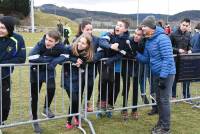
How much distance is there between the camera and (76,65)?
711 cm

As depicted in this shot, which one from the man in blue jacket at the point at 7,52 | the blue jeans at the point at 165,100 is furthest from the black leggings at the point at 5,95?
the blue jeans at the point at 165,100

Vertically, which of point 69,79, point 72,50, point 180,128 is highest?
point 72,50

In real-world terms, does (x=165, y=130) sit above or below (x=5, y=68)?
below

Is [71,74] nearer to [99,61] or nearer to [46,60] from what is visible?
[46,60]

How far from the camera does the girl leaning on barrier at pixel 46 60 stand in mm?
6836

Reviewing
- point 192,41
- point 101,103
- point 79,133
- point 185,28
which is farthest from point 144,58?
point 192,41

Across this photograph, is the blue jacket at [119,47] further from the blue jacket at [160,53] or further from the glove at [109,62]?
the blue jacket at [160,53]

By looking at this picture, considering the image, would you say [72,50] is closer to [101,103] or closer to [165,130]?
[101,103]

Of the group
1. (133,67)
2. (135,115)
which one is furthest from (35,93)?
(135,115)

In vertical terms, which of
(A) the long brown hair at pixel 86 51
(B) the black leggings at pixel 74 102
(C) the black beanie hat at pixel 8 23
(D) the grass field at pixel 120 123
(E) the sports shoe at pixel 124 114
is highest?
(C) the black beanie hat at pixel 8 23

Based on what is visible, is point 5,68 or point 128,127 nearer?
point 5,68

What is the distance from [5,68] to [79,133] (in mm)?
1708

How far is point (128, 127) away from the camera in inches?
305

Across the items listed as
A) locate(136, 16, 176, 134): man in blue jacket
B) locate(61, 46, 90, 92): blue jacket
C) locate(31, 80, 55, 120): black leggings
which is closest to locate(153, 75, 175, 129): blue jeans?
locate(136, 16, 176, 134): man in blue jacket
